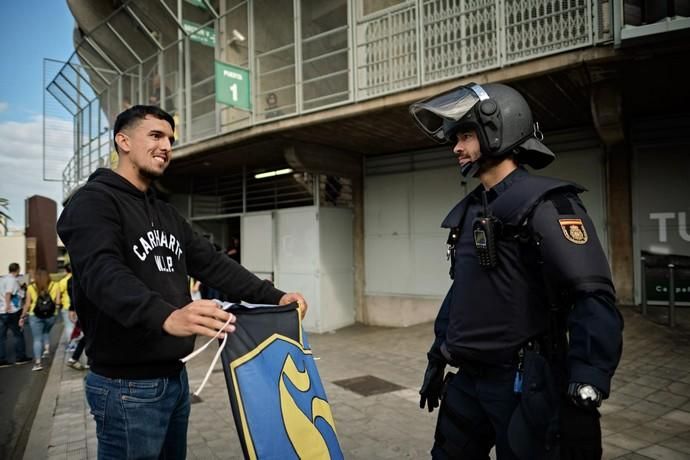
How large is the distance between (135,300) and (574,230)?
1670 mm

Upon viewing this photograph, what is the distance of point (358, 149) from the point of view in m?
9.60

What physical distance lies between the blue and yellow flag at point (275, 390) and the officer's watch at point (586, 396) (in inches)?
40.3

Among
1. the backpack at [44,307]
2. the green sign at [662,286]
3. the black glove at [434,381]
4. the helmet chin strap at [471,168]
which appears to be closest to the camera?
the helmet chin strap at [471,168]

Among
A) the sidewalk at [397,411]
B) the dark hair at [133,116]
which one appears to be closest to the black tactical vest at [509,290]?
the dark hair at [133,116]

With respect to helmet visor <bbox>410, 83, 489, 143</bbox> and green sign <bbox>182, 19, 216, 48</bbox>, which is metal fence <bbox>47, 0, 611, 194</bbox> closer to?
green sign <bbox>182, 19, 216, 48</bbox>

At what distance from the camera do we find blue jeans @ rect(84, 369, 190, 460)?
1895mm

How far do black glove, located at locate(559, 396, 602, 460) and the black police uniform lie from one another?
0.16 feet

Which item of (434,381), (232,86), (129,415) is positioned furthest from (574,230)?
(232,86)

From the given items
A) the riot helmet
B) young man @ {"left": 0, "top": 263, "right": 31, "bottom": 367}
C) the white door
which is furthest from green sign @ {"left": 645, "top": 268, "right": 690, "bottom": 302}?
young man @ {"left": 0, "top": 263, "right": 31, "bottom": 367}

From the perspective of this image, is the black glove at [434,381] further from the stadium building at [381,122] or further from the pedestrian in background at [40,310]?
the pedestrian in background at [40,310]

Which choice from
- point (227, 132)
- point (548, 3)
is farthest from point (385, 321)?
point (548, 3)

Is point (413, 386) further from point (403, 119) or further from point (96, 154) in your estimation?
point (96, 154)

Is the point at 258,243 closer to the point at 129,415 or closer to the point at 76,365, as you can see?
the point at 76,365

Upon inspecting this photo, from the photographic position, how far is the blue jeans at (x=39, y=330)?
797 centimetres
